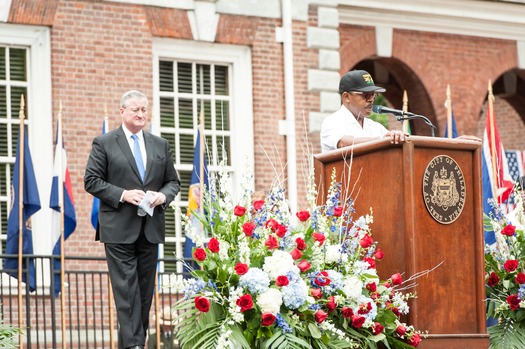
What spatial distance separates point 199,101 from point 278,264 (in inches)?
368

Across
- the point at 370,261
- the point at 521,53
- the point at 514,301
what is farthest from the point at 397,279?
the point at 521,53

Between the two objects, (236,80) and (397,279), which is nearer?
(397,279)

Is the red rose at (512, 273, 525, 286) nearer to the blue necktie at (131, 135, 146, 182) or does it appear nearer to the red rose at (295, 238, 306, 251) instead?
the red rose at (295, 238, 306, 251)

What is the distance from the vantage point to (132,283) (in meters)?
7.75

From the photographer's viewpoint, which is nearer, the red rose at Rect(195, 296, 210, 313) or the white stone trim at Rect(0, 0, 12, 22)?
the red rose at Rect(195, 296, 210, 313)

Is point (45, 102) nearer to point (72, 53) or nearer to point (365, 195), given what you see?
point (72, 53)

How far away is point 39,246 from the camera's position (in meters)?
13.7

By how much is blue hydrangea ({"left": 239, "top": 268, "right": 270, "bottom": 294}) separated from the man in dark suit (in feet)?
5.78

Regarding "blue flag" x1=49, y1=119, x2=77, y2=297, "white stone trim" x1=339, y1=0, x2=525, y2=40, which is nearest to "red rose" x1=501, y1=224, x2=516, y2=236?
"blue flag" x1=49, y1=119, x2=77, y2=297

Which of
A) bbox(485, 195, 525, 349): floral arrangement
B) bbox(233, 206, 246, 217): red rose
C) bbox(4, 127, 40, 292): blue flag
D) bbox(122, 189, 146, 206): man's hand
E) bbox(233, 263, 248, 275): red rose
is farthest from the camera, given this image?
bbox(4, 127, 40, 292): blue flag

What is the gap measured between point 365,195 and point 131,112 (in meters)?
2.08

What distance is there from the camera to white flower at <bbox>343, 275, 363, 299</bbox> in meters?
6.33

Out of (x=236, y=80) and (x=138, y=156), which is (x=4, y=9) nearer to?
(x=236, y=80)

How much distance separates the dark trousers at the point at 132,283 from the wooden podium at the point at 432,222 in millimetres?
1785
